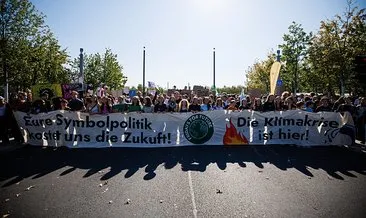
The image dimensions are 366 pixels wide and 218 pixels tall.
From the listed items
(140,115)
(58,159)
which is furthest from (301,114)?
(58,159)

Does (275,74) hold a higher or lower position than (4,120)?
higher

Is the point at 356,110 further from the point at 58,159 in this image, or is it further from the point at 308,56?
the point at 308,56

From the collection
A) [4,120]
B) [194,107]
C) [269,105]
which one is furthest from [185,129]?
[4,120]

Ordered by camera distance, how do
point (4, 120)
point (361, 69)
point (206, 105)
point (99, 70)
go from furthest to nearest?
point (99, 70), point (206, 105), point (4, 120), point (361, 69)

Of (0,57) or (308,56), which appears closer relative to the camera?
(0,57)

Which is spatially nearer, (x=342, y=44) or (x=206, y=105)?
(x=206, y=105)

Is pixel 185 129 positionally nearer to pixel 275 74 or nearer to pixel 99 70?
pixel 275 74

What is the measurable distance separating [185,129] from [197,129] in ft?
1.44

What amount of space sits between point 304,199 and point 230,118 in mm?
5632

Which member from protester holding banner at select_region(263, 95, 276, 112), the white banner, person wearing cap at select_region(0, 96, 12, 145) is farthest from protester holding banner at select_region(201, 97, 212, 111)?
person wearing cap at select_region(0, 96, 12, 145)

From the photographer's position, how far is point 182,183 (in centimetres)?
649

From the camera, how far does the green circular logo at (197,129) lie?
1075cm

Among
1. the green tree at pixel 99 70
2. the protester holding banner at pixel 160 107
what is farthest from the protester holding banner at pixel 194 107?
the green tree at pixel 99 70

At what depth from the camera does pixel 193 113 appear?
10828 millimetres
